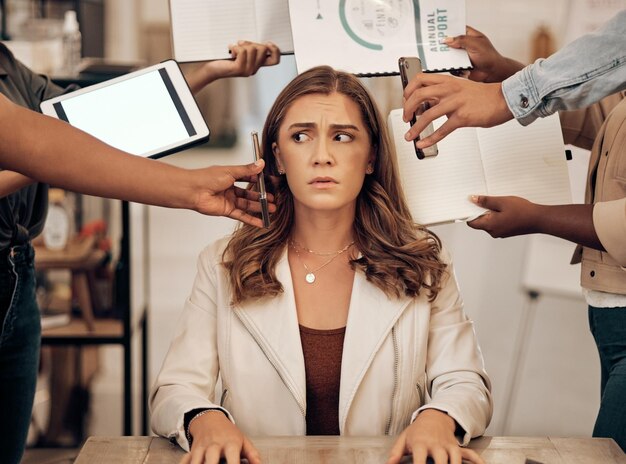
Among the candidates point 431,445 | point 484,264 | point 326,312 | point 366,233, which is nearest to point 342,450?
point 431,445

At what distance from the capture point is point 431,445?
138cm

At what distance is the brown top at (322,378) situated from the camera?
168 centimetres

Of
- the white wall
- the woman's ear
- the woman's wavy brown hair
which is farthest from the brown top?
the white wall

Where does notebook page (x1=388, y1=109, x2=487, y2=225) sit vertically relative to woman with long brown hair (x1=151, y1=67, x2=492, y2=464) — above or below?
above

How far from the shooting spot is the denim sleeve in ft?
4.83

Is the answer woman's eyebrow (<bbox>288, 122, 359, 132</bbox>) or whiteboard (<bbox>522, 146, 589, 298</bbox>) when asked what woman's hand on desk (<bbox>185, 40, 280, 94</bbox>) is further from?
whiteboard (<bbox>522, 146, 589, 298</bbox>)

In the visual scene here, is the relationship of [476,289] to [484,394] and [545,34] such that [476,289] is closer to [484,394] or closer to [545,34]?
[545,34]

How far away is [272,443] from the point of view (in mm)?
1420

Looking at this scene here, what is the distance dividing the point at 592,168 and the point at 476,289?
3.03 meters

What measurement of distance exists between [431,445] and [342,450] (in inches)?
5.7

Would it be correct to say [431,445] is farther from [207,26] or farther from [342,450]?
[207,26]

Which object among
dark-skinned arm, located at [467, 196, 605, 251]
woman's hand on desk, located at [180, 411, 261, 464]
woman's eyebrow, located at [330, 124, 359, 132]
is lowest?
woman's hand on desk, located at [180, 411, 261, 464]

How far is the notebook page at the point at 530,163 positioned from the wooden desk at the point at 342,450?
0.54 meters

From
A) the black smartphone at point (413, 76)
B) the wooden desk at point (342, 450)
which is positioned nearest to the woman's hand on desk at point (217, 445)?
the wooden desk at point (342, 450)
